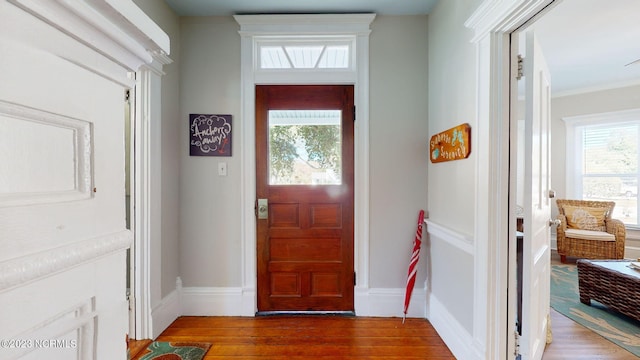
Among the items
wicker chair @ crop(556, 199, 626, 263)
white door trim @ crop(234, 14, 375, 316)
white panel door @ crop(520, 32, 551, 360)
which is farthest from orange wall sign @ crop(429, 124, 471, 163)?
wicker chair @ crop(556, 199, 626, 263)

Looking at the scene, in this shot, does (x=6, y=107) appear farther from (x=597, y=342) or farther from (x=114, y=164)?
(x=597, y=342)

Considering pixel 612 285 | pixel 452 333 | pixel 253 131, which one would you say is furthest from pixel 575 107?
pixel 253 131

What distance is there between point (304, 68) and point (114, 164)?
212 centimetres

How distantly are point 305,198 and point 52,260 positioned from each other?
6.79 feet

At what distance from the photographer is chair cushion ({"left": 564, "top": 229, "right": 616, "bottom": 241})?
3.63 m

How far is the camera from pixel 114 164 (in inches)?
20.0

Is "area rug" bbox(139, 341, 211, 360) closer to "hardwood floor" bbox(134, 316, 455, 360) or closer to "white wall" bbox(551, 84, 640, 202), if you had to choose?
"hardwood floor" bbox(134, 316, 455, 360)

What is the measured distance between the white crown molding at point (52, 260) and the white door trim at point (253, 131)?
194 centimetres

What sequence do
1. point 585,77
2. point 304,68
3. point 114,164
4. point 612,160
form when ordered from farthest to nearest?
point 612,160 < point 585,77 < point 304,68 < point 114,164

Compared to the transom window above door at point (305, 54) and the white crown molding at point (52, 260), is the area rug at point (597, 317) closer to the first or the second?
the transom window above door at point (305, 54)

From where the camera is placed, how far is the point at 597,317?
93.3 inches

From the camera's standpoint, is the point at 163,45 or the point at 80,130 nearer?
the point at 80,130

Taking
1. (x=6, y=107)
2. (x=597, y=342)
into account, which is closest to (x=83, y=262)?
(x=6, y=107)

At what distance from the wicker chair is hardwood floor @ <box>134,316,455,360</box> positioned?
279 centimetres
